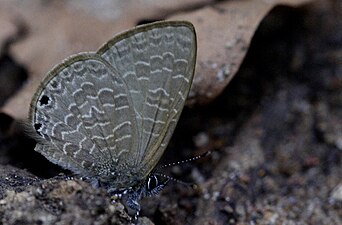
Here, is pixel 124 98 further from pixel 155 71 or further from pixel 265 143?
pixel 265 143

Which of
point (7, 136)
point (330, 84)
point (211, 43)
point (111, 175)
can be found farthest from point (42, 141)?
point (330, 84)

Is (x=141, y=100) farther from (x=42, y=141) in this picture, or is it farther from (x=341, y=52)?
(x=341, y=52)

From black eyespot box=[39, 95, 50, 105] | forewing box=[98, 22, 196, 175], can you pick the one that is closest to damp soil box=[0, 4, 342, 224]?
black eyespot box=[39, 95, 50, 105]

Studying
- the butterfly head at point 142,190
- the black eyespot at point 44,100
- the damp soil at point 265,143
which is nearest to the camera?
the black eyespot at point 44,100

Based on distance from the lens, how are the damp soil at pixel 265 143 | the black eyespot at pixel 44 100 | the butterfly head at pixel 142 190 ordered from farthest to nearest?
the damp soil at pixel 265 143 < the butterfly head at pixel 142 190 < the black eyespot at pixel 44 100

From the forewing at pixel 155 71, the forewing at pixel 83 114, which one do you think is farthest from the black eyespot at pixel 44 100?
the forewing at pixel 155 71

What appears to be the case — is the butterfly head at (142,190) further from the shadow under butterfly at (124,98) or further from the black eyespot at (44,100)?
the black eyespot at (44,100)
